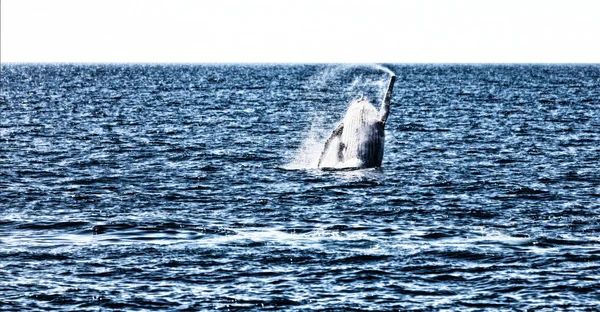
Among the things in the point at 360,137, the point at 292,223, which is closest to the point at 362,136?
the point at 360,137

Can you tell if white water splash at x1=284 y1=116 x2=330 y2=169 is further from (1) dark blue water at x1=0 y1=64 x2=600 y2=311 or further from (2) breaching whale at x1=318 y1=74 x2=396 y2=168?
(2) breaching whale at x1=318 y1=74 x2=396 y2=168

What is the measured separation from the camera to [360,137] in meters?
33.6

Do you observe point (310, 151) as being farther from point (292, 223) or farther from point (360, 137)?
point (292, 223)

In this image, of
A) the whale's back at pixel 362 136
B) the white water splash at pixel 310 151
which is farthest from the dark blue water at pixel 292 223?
the whale's back at pixel 362 136

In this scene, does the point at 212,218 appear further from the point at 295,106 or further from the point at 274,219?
the point at 295,106

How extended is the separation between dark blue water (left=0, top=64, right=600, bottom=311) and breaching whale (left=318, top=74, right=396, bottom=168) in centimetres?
66

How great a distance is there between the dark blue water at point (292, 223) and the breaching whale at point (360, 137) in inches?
26.2

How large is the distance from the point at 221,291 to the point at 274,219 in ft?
26.0

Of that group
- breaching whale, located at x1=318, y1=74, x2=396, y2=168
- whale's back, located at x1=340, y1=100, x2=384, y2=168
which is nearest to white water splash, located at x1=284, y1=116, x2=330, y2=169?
breaching whale, located at x1=318, y1=74, x2=396, y2=168

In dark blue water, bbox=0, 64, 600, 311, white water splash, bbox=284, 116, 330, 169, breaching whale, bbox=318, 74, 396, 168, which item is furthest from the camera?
white water splash, bbox=284, 116, 330, 169

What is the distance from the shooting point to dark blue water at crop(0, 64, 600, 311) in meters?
19.2

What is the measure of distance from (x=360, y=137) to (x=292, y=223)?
314 inches

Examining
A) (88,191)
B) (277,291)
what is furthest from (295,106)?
(277,291)

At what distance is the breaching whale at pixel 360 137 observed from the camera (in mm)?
33000
